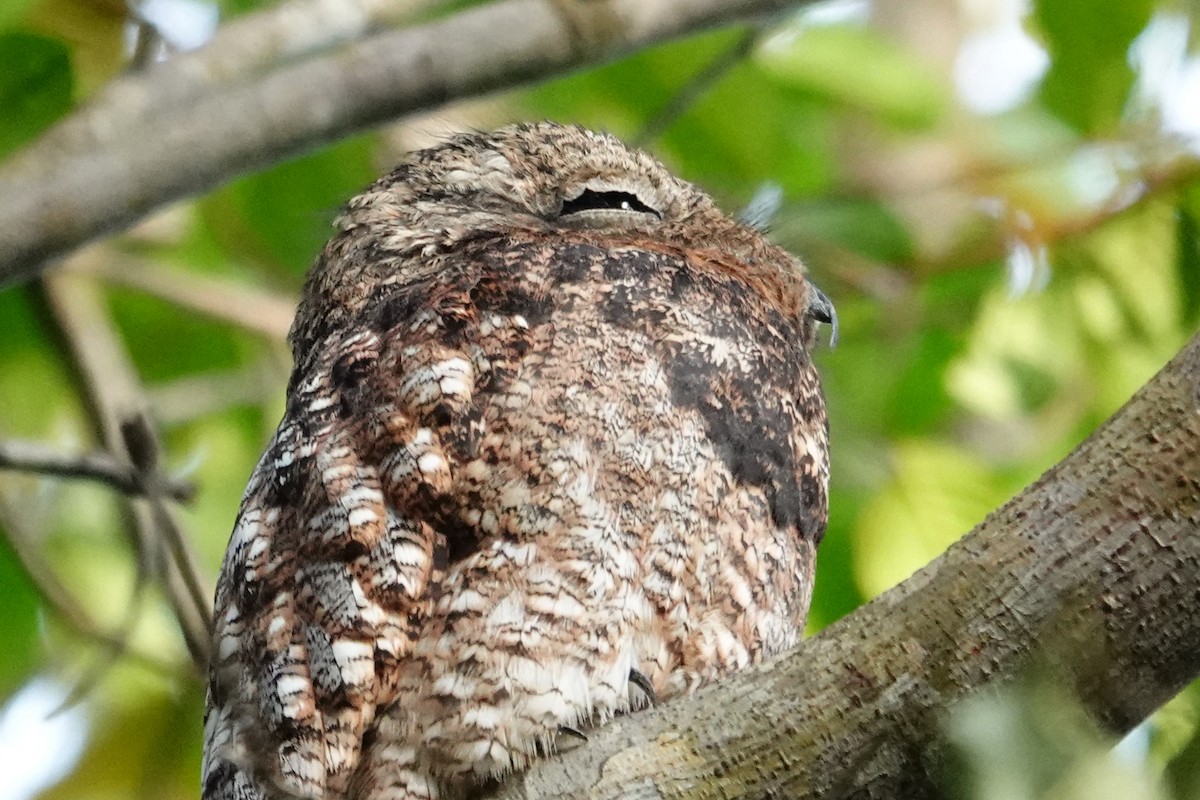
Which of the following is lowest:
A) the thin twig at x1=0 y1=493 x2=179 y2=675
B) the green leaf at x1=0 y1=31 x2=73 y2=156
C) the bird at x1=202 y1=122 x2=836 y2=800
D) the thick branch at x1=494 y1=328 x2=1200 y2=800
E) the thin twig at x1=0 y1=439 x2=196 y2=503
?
the thick branch at x1=494 y1=328 x2=1200 y2=800

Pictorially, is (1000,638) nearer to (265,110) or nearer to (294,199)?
(265,110)

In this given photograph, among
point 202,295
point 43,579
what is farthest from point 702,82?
point 43,579

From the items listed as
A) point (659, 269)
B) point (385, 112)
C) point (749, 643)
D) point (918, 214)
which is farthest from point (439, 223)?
point (918, 214)

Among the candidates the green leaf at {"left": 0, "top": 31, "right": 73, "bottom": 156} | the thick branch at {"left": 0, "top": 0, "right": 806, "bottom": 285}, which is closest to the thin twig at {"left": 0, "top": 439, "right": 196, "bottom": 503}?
the thick branch at {"left": 0, "top": 0, "right": 806, "bottom": 285}

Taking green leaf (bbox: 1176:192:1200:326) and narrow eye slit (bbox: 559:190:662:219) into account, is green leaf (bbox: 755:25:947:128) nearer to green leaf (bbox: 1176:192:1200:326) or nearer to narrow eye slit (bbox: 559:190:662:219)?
green leaf (bbox: 1176:192:1200:326)

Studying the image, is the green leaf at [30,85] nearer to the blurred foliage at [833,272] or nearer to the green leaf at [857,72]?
the blurred foliage at [833,272]

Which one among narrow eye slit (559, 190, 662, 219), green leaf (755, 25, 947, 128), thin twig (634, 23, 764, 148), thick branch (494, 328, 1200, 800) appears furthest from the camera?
green leaf (755, 25, 947, 128)

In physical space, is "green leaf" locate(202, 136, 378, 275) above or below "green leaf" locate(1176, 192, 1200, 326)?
above

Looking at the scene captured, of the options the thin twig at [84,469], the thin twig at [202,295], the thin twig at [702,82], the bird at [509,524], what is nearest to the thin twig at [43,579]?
the thin twig at [84,469]
